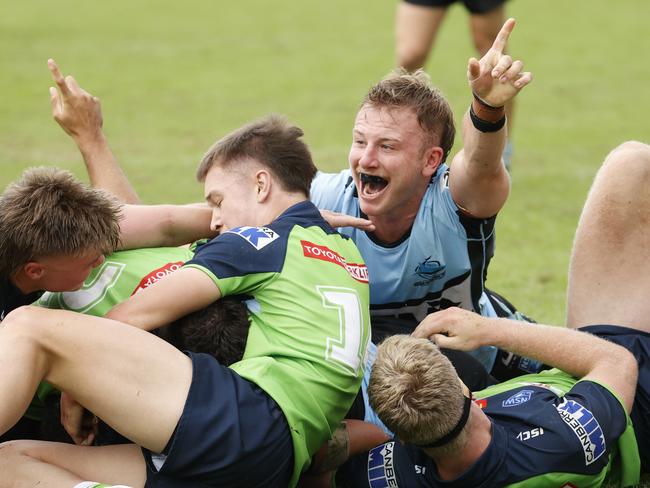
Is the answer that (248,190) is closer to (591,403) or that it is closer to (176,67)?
(591,403)

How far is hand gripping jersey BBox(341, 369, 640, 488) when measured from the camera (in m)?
3.41

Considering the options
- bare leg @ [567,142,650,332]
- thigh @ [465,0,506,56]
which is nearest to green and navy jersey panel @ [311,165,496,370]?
bare leg @ [567,142,650,332]

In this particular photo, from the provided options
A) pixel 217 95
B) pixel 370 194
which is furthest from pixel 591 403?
pixel 217 95

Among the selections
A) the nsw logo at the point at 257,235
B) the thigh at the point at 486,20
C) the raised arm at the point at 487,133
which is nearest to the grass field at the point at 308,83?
the thigh at the point at 486,20

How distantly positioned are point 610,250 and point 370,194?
3.21 feet

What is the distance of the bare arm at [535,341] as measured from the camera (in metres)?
3.79

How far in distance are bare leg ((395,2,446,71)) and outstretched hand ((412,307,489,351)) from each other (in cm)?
468

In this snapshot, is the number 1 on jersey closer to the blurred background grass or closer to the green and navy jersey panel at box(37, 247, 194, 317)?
the green and navy jersey panel at box(37, 247, 194, 317)

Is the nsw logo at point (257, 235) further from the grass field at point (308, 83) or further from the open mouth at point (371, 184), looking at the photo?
the grass field at point (308, 83)

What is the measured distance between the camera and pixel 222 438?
3.21 meters

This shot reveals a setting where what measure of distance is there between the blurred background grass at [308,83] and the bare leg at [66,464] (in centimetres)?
211

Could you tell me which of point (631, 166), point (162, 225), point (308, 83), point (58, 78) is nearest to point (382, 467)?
point (162, 225)

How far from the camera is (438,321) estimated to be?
385 centimetres

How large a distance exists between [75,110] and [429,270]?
1.60 meters
